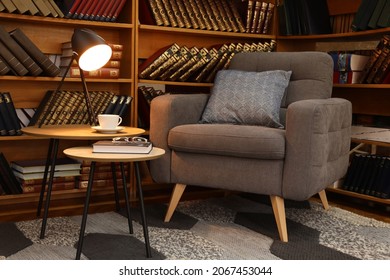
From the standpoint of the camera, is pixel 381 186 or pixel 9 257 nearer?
pixel 9 257

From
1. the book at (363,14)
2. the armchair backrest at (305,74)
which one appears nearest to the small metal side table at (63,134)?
the armchair backrest at (305,74)

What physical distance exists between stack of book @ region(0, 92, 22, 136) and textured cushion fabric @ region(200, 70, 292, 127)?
3.22 ft

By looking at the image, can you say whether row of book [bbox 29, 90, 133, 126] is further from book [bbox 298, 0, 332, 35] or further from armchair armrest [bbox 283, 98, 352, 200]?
book [bbox 298, 0, 332, 35]

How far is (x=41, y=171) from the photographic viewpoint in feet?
9.22

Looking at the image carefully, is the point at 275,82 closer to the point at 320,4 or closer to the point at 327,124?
the point at 327,124

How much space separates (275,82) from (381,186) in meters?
0.84

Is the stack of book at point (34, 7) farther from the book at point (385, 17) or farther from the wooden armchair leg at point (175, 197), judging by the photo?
the book at point (385, 17)

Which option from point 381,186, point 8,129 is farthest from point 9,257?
point 381,186

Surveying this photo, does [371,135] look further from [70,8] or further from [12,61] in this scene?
[12,61]

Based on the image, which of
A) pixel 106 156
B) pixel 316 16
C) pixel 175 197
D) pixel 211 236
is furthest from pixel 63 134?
pixel 316 16

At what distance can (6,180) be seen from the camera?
9.04 feet

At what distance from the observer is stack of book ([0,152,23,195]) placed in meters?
2.75

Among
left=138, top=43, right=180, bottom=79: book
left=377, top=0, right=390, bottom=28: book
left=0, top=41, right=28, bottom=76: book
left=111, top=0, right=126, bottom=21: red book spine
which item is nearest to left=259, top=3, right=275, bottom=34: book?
left=138, top=43, right=180, bottom=79: book
